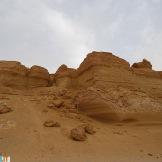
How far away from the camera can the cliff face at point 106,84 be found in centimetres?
1786

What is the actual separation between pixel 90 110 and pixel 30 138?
474 centimetres

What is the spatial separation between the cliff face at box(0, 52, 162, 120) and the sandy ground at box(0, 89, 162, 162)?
763 millimetres

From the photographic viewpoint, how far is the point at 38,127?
15.5 meters

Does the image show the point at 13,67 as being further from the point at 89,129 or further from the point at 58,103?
the point at 89,129

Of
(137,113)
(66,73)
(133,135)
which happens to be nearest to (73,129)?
(133,135)

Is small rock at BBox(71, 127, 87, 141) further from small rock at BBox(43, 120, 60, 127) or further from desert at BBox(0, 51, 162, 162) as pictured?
small rock at BBox(43, 120, 60, 127)

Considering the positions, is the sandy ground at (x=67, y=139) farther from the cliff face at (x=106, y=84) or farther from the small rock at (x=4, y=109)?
the cliff face at (x=106, y=84)

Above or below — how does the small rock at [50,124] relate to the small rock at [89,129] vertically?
above

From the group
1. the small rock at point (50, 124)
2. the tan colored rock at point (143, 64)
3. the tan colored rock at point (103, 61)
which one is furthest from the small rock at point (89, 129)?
the tan colored rock at point (143, 64)

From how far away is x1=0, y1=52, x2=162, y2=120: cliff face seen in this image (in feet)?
58.6

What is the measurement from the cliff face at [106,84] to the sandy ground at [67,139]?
A: 0.76 meters

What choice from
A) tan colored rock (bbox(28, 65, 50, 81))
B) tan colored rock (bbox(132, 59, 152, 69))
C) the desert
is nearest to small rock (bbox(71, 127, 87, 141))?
the desert

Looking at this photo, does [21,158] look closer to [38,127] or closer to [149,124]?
[38,127]

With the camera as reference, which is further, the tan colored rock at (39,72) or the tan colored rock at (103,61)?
the tan colored rock at (39,72)
